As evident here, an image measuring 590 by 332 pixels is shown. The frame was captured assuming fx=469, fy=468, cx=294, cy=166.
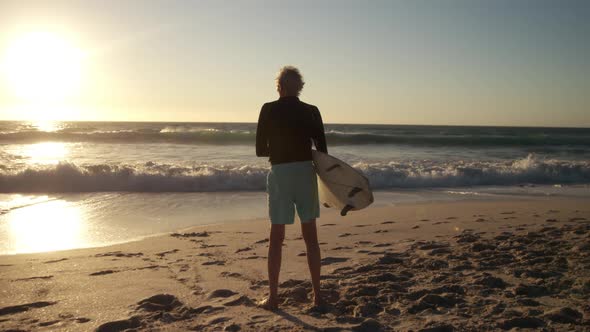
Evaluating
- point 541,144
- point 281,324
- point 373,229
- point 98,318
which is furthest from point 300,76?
point 541,144

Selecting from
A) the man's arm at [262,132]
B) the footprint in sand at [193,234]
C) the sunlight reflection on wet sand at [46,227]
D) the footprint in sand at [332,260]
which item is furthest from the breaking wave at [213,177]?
the man's arm at [262,132]

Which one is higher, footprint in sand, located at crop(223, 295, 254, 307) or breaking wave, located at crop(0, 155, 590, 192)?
breaking wave, located at crop(0, 155, 590, 192)

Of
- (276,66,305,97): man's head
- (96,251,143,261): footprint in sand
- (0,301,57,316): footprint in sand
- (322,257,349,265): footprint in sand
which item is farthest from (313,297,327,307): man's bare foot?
(96,251,143,261): footprint in sand

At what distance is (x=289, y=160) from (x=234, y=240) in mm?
2730

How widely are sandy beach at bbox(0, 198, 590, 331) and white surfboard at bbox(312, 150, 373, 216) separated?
67 cm

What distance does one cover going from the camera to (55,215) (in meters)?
7.32

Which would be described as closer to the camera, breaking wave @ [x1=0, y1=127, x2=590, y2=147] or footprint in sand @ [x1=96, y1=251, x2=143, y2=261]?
footprint in sand @ [x1=96, y1=251, x2=143, y2=261]

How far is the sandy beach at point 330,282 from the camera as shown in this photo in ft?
9.93

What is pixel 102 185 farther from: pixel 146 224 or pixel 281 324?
pixel 281 324

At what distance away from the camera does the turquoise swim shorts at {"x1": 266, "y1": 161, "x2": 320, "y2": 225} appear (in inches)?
128

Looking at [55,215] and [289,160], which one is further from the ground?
[289,160]

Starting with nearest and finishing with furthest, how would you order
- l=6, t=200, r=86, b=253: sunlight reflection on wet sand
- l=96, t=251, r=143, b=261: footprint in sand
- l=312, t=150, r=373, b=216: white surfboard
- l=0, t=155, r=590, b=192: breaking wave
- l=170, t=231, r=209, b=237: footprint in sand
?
1. l=312, t=150, r=373, b=216: white surfboard
2. l=96, t=251, r=143, b=261: footprint in sand
3. l=6, t=200, r=86, b=253: sunlight reflection on wet sand
4. l=170, t=231, r=209, b=237: footprint in sand
5. l=0, t=155, r=590, b=192: breaking wave

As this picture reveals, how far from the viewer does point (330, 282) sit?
3.88 metres

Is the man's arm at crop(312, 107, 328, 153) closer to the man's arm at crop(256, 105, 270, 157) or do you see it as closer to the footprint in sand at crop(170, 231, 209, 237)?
the man's arm at crop(256, 105, 270, 157)
